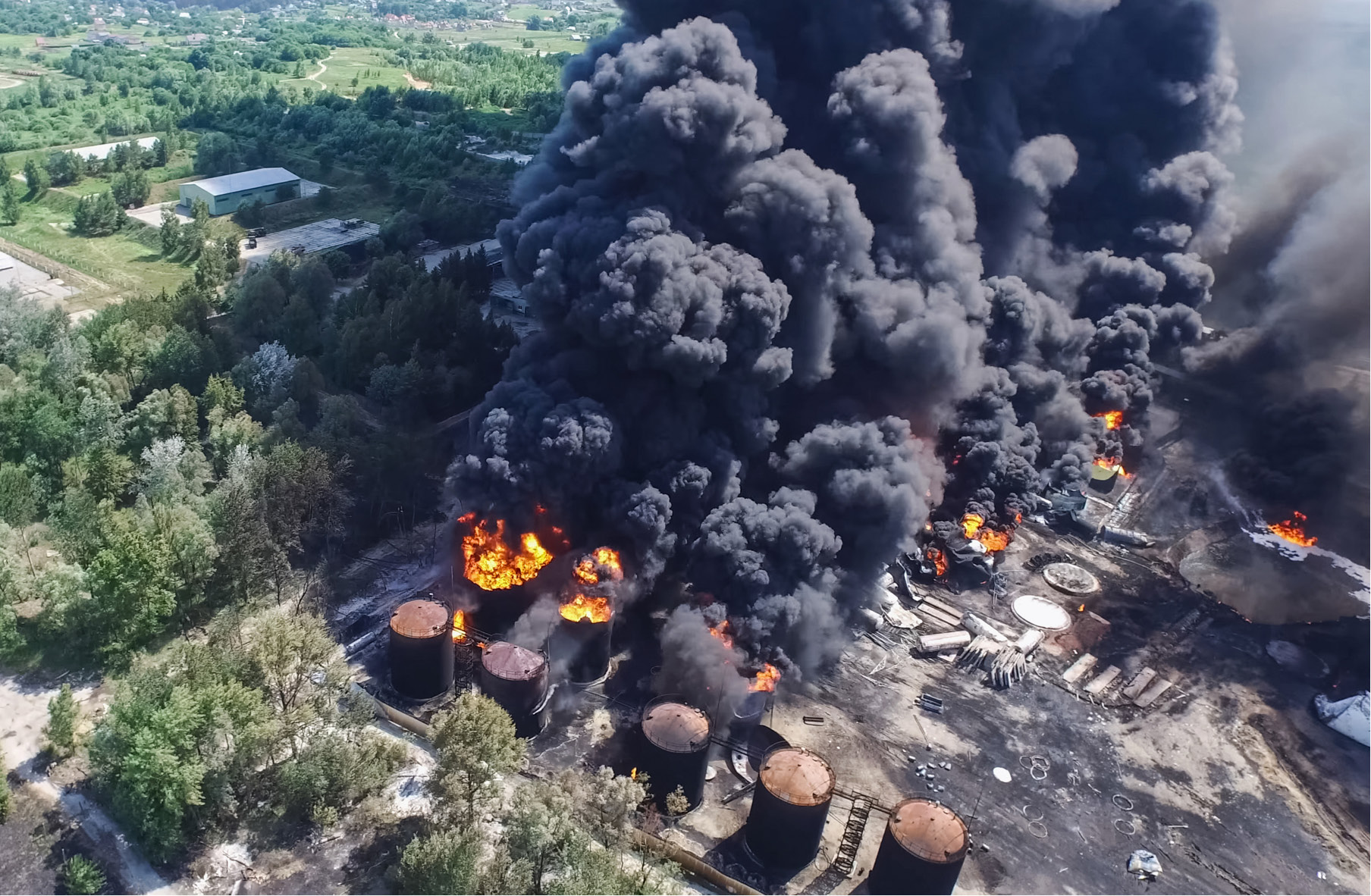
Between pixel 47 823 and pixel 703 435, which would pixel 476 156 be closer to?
pixel 703 435

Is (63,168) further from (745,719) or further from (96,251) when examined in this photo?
(745,719)

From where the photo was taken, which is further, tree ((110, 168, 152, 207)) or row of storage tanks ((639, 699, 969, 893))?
tree ((110, 168, 152, 207))

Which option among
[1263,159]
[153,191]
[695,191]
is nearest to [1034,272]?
[695,191]

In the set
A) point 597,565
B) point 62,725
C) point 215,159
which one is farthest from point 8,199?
point 597,565

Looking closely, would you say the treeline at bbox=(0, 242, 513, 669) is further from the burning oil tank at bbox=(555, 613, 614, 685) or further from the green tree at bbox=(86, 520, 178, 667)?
the burning oil tank at bbox=(555, 613, 614, 685)

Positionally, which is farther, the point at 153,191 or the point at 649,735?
the point at 153,191

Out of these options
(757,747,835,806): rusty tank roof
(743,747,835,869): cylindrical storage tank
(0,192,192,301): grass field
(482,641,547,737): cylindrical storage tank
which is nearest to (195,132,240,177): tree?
(0,192,192,301): grass field

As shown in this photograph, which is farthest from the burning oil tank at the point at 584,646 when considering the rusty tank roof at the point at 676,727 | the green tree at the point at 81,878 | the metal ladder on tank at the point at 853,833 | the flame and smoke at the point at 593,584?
the green tree at the point at 81,878
